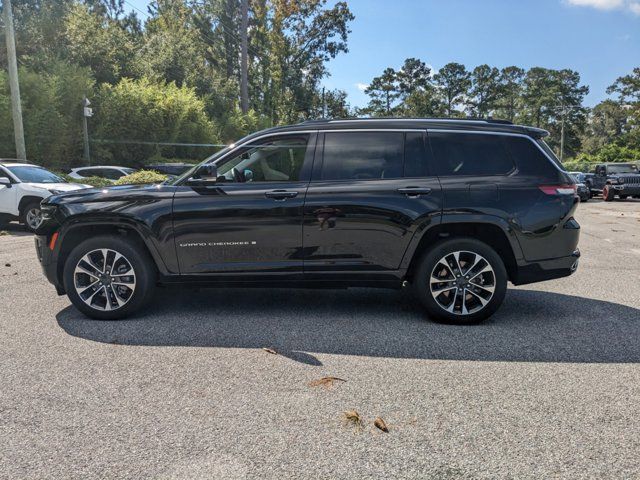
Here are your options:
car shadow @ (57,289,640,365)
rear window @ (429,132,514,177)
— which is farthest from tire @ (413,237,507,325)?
rear window @ (429,132,514,177)

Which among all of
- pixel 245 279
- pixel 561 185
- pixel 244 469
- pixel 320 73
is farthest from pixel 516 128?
pixel 320 73

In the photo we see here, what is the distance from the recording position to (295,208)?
480 cm

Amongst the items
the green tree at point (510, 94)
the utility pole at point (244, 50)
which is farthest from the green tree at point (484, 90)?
the utility pole at point (244, 50)

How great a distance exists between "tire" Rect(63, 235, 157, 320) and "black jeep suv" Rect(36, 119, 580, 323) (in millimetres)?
10

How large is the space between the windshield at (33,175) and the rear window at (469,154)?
10.6m

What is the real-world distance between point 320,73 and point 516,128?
55.6 m

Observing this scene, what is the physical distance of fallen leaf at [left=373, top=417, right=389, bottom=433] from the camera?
9.54 feet

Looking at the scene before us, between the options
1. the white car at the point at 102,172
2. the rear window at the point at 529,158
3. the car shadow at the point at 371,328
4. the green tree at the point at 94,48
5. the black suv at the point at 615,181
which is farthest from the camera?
the green tree at the point at 94,48

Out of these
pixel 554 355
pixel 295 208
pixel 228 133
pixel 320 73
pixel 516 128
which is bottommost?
pixel 554 355

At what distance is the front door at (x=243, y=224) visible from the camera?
4.81 metres

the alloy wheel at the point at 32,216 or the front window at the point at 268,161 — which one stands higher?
the front window at the point at 268,161

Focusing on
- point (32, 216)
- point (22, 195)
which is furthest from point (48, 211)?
point (22, 195)

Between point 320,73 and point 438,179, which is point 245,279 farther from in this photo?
point 320,73

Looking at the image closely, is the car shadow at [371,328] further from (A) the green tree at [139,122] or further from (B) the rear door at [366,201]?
(A) the green tree at [139,122]
